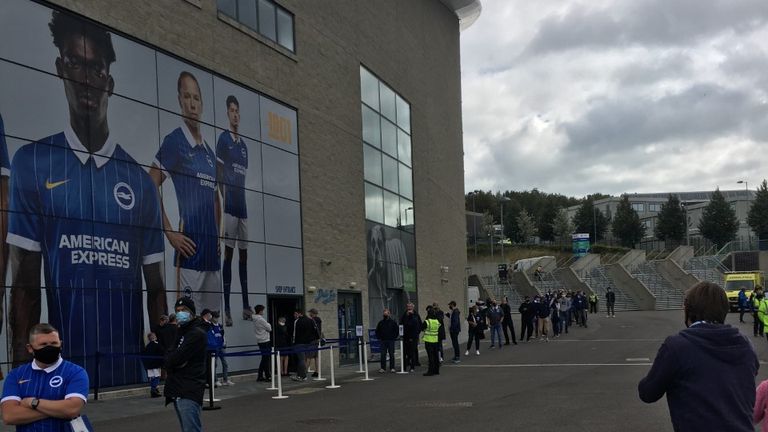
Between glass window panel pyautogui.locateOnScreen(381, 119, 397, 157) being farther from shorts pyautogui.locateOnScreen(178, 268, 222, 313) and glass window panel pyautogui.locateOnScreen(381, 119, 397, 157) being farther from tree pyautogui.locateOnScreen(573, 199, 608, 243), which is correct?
tree pyautogui.locateOnScreen(573, 199, 608, 243)

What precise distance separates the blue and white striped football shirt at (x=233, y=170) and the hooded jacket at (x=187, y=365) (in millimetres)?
13747

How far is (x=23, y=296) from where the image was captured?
14266 millimetres

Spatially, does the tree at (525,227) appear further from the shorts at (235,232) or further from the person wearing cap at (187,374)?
the person wearing cap at (187,374)

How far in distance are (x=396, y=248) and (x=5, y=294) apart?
65.1 feet

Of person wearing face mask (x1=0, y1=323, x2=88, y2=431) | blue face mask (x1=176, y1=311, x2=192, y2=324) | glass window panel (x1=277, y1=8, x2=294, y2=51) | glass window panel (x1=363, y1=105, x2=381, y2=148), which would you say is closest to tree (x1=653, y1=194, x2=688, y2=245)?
glass window panel (x1=363, y1=105, x2=381, y2=148)

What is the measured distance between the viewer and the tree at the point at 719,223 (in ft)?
312

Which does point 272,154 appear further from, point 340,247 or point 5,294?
point 5,294

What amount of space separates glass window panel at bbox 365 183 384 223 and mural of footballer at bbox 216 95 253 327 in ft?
27.3

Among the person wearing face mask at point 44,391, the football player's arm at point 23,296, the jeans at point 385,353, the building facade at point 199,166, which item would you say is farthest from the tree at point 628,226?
the person wearing face mask at point 44,391

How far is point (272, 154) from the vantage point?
75.4ft

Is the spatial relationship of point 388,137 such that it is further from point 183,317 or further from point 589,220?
point 589,220

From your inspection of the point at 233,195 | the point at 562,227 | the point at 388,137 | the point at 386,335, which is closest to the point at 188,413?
the point at 386,335

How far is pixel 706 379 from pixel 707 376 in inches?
0.6

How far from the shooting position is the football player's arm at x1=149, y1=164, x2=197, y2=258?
18125 mm
